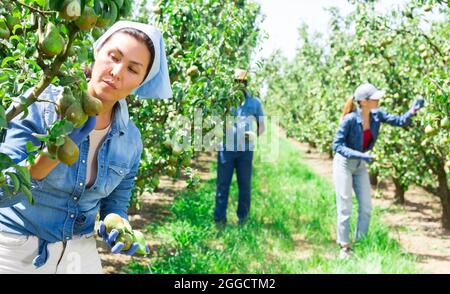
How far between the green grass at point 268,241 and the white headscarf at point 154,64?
240 cm

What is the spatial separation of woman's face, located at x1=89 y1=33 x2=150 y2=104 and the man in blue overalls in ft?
12.2

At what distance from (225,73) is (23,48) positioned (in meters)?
2.81

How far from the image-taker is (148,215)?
6703 mm

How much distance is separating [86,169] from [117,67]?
14.2 inches

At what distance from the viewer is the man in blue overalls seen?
5586mm

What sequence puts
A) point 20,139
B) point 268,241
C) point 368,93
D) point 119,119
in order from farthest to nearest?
1. point 268,241
2. point 368,93
3. point 119,119
4. point 20,139

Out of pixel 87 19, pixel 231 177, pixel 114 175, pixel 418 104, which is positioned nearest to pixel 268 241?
pixel 231 177

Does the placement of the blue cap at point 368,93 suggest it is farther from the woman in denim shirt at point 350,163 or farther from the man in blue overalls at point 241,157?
the man in blue overalls at point 241,157

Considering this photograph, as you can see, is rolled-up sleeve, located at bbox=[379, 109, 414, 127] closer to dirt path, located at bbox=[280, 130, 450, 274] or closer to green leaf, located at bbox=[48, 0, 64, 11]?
dirt path, located at bbox=[280, 130, 450, 274]

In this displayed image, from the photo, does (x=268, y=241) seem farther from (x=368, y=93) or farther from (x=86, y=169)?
(x=86, y=169)

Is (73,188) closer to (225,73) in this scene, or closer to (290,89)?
(225,73)

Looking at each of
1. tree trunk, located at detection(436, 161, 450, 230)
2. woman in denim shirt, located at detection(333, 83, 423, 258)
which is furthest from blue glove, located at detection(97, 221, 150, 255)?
tree trunk, located at detection(436, 161, 450, 230)

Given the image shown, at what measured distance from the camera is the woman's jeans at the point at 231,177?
5668mm

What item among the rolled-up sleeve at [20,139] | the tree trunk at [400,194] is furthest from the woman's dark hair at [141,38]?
the tree trunk at [400,194]
